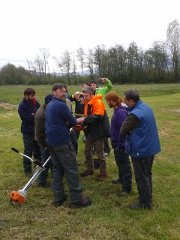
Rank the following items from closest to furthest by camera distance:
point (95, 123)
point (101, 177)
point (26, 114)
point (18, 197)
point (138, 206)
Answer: point (138, 206) → point (18, 197) → point (95, 123) → point (101, 177) → point (26, 114)

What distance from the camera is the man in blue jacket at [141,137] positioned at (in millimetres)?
6043

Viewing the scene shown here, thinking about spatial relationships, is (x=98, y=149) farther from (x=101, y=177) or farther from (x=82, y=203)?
(x=82, y=203)

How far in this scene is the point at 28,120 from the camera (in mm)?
8461

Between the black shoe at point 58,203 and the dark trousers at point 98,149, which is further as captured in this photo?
the dark trousers at point 98,149

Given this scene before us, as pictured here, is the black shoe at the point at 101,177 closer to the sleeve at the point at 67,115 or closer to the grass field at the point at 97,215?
the grass field at the point at 97,215

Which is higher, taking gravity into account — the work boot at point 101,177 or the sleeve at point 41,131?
the sleeve at point 41,131

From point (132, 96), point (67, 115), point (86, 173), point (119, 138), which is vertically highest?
point (132, 96)

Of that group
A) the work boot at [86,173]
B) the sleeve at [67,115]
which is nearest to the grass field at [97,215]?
the work boot at [86,173]

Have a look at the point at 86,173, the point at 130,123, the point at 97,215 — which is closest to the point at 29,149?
the point at 86,173

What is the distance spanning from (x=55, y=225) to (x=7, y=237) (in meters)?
0.80

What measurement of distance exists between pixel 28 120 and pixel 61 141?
2.22 meters

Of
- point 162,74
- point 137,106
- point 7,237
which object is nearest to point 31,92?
point 137,106

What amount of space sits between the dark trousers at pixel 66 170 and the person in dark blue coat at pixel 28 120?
1.96m

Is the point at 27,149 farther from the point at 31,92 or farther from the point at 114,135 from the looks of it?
the point at 114,135
